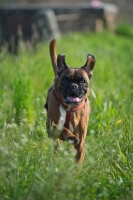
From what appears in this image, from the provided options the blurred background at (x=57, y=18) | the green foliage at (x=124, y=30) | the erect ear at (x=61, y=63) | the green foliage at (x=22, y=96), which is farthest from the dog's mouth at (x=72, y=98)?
the green foliage at (x=124, y=30)

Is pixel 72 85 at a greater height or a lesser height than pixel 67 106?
greater

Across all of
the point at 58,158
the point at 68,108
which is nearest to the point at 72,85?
the point at 68,108

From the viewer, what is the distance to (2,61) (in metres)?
9.49

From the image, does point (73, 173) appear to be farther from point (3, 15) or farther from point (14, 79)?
point (3, 15)

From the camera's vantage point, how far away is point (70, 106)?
487 centimetres

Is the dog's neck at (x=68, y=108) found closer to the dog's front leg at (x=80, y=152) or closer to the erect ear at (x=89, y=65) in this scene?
the dog's front leg at (x=80, y=152)

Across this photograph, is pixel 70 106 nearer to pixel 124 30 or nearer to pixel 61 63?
pixel 61 63

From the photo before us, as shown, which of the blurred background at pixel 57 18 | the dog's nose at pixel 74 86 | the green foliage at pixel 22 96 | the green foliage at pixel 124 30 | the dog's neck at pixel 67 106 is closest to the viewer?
the dog's nose at pixel 74 86

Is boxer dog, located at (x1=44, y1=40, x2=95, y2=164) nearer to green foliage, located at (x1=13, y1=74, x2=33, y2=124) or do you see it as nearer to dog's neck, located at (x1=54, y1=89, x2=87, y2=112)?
dog's neck, located at (x1=54, y1=89, x2=87, y2=112)

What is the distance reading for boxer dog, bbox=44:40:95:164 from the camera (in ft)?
15.8

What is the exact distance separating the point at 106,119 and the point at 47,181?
104 inches

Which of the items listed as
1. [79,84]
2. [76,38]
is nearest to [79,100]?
[79,84]

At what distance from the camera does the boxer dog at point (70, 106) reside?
4.83 metres

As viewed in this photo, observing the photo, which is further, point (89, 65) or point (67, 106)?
point (89, 65)
